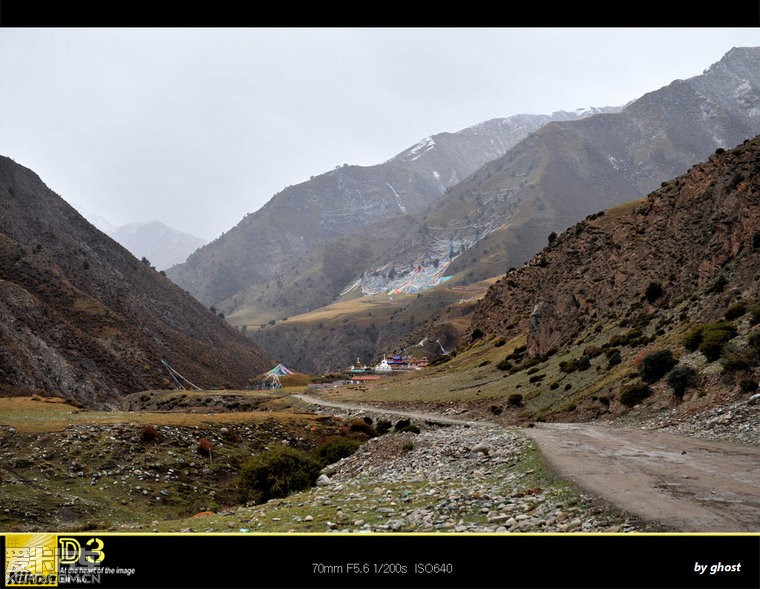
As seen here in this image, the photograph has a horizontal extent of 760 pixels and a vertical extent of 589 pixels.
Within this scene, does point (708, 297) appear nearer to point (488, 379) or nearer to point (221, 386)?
point (488, 379)

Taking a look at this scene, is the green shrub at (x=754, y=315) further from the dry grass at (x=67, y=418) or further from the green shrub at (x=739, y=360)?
the dry grass at (x=67, y=418)

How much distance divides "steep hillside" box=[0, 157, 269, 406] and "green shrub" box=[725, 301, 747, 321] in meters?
81.7

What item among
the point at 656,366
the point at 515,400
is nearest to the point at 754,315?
the point at 656,366

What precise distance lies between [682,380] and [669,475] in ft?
52.1

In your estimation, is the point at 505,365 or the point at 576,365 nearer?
the point at 576,365

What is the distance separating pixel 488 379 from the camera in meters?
64.1

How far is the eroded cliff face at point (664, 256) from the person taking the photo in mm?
41688

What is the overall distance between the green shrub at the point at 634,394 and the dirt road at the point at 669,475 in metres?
6.54

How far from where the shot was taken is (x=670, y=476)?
1380 cm

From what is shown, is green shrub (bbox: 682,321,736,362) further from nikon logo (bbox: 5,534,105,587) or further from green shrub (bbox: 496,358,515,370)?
green shrub (bbox: 496,358,515,370)

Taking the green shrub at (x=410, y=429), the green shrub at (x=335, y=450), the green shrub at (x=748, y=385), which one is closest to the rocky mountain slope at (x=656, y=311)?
the green shrub at (x=748, y=385)

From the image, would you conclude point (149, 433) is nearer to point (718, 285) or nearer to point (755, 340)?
point (755, 340)

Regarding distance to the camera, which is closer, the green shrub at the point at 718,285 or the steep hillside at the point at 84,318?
the green shrub at the point at 718,285

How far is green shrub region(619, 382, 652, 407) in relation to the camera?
3055 centimetres
